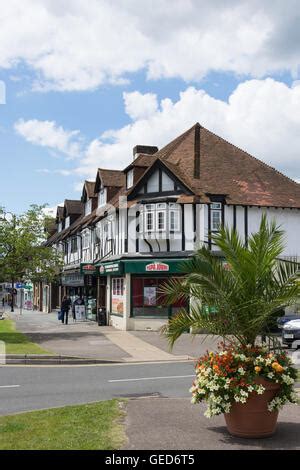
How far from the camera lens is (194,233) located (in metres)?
28.9

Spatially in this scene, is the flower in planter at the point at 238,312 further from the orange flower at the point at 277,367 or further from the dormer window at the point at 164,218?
the dormer window at the point at 164,218

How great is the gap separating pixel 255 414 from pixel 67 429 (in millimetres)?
2767

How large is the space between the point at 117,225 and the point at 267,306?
24.0m

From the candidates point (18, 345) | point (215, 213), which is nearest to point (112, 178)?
point (215, 213)

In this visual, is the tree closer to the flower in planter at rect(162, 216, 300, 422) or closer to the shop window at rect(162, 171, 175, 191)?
the shop window at rect(162, 171, 175, 191)

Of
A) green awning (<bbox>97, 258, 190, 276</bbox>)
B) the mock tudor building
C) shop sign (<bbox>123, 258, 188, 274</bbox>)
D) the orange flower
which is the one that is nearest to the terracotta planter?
the orange flower

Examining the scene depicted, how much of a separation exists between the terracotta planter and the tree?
55.1 feet

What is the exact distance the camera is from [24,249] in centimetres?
2381

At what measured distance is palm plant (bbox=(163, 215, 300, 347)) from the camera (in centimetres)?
843

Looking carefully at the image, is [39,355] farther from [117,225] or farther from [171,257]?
[117,225]

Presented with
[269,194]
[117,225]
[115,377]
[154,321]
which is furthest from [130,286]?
[115,377]

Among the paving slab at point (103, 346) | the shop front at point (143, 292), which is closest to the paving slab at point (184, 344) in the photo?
the paving slab at point (103, 346)

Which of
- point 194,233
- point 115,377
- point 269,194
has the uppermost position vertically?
point 269,194

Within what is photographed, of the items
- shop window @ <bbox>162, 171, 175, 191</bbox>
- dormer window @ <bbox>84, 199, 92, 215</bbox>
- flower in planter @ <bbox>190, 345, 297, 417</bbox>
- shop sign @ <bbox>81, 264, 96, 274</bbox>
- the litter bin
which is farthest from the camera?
dormer window @ <bbox>84, 199, 92, 215</bbox>
